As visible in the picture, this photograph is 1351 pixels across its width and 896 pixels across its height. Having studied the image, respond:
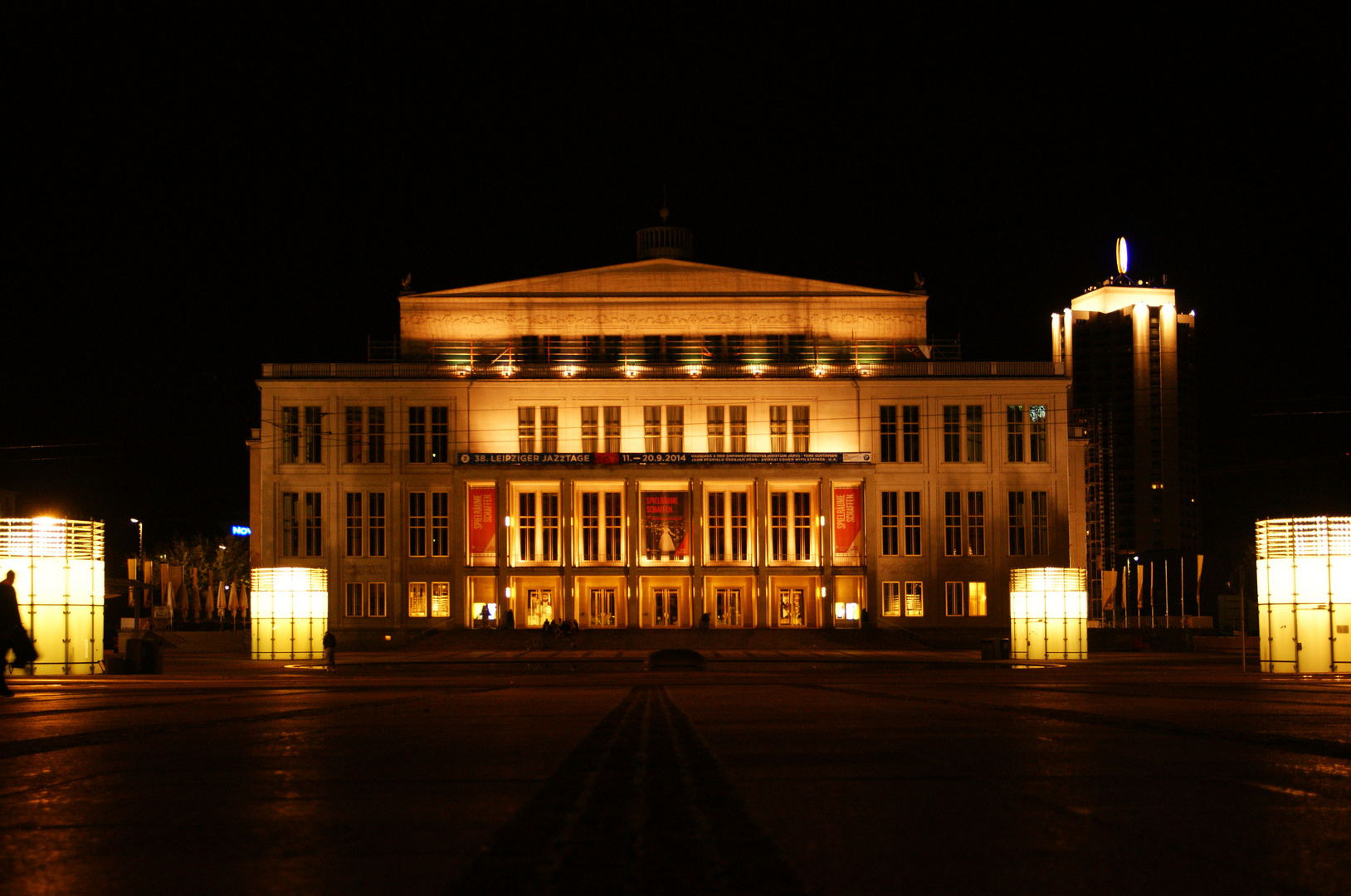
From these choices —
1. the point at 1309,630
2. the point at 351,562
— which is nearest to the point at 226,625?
the point at 351,562

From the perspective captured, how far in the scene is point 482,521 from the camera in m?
75.3

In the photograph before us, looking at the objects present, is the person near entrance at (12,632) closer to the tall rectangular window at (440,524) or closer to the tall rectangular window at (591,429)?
the tall rectangular window at (440,524)

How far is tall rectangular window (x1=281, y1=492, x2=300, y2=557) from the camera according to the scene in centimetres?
7619

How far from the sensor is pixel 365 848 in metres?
5.55

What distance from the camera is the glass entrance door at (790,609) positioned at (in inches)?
3024

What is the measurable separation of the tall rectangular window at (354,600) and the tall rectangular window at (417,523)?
335 cm

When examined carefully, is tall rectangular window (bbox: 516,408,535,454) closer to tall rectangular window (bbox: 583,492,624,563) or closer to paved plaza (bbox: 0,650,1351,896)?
tall rectangular window (bbox: 583,492,624,563)

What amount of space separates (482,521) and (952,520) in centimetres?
2567

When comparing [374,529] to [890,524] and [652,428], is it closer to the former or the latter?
[652,428]

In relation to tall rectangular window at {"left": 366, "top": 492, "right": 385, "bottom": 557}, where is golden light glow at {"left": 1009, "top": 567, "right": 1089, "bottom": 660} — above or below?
below

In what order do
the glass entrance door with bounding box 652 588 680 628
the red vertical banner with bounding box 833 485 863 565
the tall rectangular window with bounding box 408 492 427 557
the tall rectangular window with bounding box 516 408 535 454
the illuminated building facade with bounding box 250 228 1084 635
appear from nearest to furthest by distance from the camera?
1. the red vertical banner with bounding box 833 485 863 565
2. the illuminated building facade with bounding box 250 228 1084 635
3. the tall rectangular window with bounding box 408 492 427 557
4. the glass entrance door with bounding box 652 588 680 628
5. the tall rectangular window with bounding box 516 408 535 454

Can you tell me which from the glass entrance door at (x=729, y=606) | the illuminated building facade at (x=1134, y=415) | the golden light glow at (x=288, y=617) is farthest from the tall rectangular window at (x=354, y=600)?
the illuminated building facade at (x=1134, y=415)

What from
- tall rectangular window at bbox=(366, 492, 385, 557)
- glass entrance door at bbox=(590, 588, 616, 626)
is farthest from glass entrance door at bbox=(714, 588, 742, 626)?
tall rectangular window at bbox=(366, 492, 385, 557)

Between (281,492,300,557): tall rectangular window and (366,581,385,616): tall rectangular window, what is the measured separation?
451 centimetres
